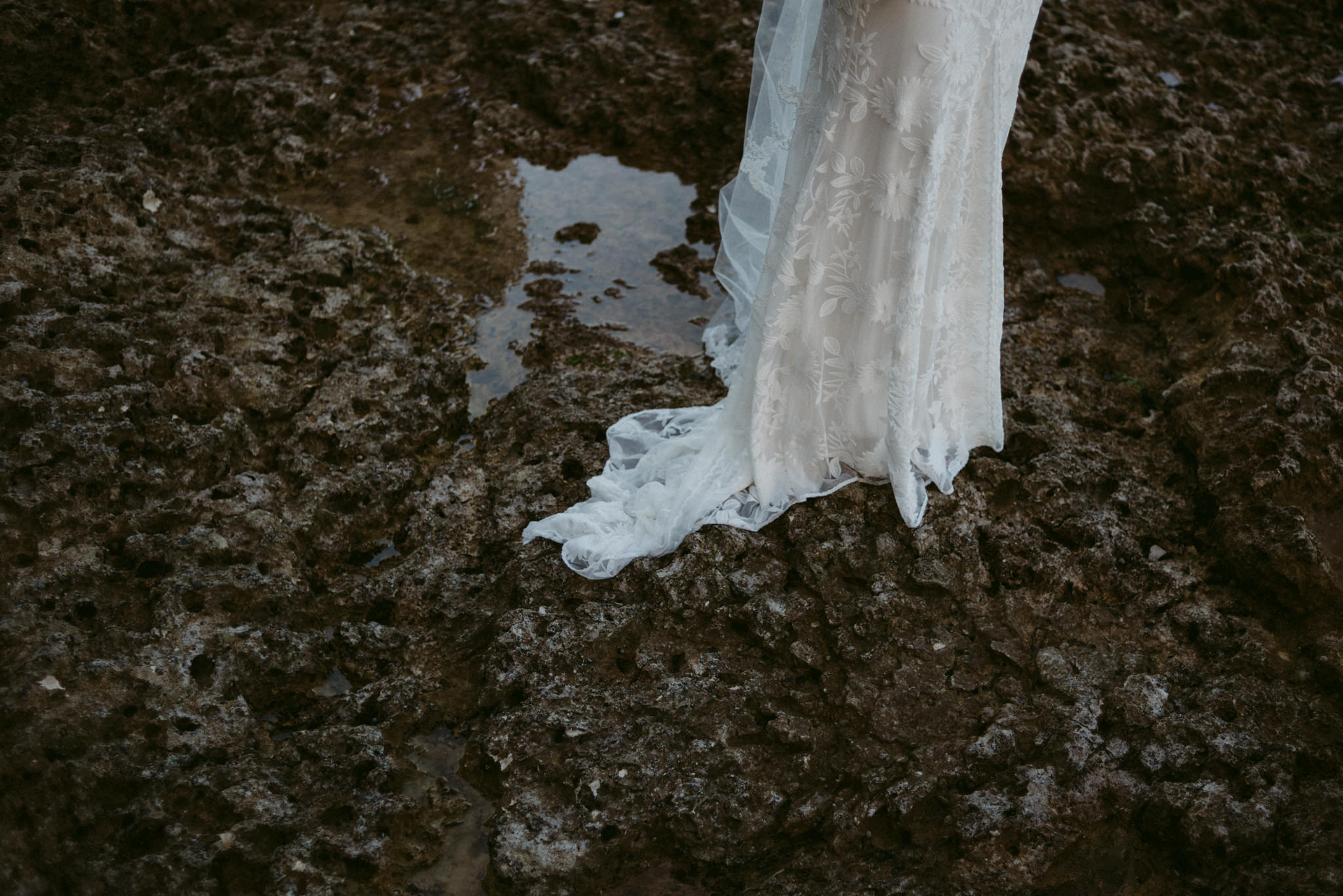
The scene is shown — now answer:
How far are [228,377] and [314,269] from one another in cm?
67

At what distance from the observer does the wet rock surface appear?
2518 millimetres

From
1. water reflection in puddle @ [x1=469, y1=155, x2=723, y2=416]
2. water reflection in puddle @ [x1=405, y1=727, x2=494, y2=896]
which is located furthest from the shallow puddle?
water reflection in puddle @ [x1=405, y1=727, x2=494, y2=896]

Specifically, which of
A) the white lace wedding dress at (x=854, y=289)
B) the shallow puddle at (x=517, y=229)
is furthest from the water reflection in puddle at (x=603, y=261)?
the white lace wedding dress at (x=854, y=289)

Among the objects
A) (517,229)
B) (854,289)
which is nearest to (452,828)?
(854,289)

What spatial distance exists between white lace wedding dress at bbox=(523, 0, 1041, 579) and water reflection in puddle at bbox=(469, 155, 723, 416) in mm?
817

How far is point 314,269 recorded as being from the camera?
411 centimetres

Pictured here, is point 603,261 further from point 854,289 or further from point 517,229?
point 854,289

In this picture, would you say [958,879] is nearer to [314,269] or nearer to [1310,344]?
[1310,344]

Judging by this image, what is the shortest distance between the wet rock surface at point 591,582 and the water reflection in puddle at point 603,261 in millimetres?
122

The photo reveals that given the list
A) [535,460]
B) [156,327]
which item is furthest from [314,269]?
[535,460]

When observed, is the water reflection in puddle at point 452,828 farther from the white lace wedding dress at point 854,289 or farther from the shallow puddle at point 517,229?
the shallow puddle at point 517,229

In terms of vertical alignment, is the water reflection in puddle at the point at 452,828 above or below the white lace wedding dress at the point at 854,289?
below

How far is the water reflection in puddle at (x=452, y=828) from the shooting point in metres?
2.56

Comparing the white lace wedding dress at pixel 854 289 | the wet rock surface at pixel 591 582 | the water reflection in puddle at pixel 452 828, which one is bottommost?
the water reflection in puddle at pixel 452 828
